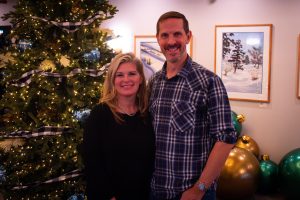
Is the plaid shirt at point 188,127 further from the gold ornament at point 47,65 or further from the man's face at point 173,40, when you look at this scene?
the gold ornament at point 47,65

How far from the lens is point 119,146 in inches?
74.5

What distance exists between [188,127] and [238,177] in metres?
2.02

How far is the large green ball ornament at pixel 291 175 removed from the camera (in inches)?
141

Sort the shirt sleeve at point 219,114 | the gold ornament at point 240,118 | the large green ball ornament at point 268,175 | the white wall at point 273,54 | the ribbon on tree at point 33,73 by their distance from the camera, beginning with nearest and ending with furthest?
1. the shirt sleeve at point 219,114
2. the ribbon on tree at point 33,73
3. the large green ball ornament at point 268,175
4. the white wall at point 273,54
5. the gold ornament at point 240,118

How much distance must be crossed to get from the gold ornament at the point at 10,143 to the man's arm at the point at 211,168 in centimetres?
155

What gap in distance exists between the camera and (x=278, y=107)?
4.39 m

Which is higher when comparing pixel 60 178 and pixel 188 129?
pixel 188 129

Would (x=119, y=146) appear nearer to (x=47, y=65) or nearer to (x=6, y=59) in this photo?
(x=47, y=65)

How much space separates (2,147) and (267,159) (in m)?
3.12

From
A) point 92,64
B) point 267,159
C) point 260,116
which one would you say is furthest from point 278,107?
point 92,64

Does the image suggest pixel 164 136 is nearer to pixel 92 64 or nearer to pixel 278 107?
pixel 92 64

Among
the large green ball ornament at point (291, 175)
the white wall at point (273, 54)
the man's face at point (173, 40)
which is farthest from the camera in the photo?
the white wall at point (273, 54)

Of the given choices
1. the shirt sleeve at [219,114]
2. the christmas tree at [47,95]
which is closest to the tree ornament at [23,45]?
the christmas tree at [47,95]

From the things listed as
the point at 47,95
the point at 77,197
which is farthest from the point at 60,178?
the point at 47,95
